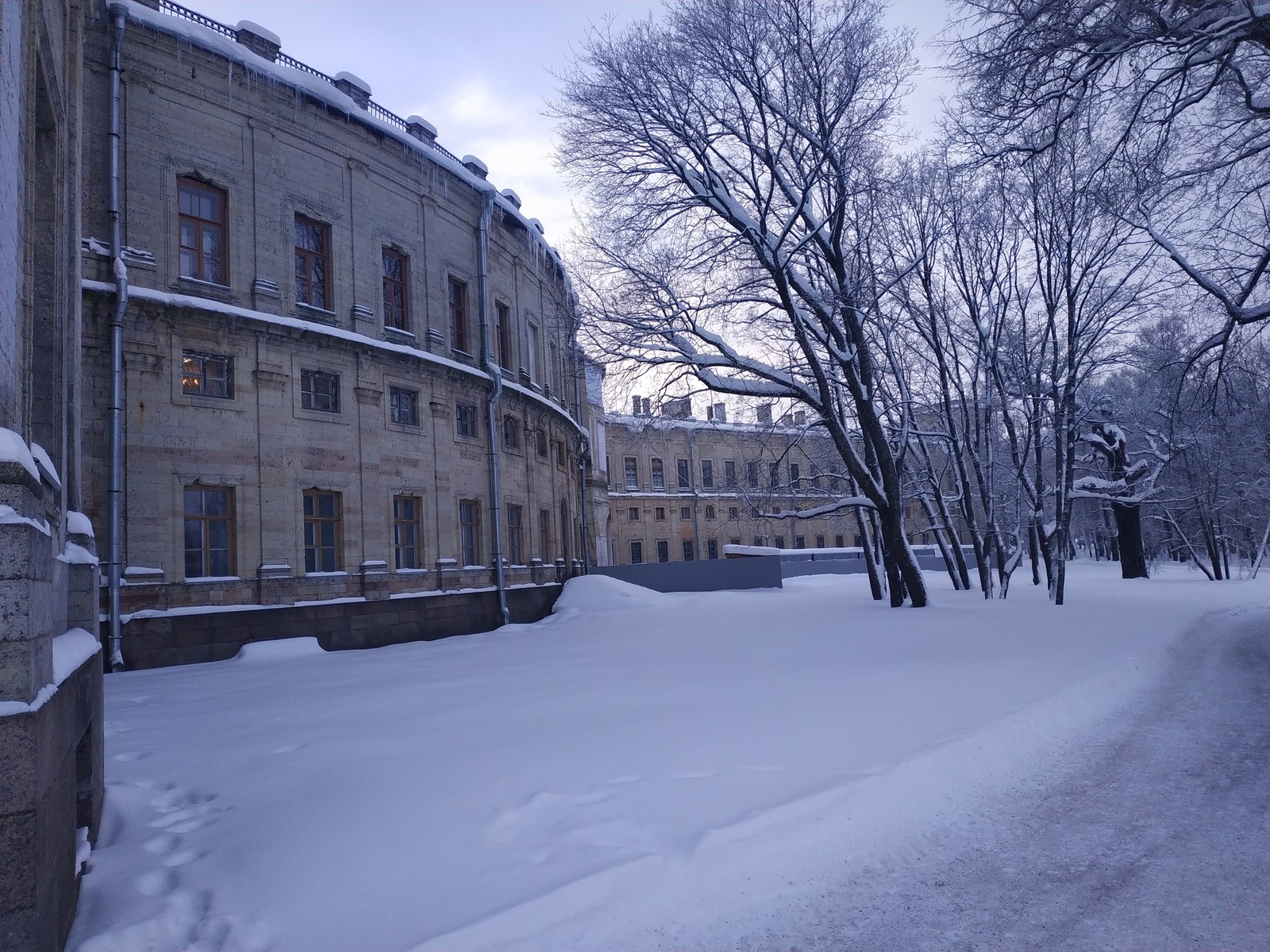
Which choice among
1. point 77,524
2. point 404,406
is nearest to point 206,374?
point 404,406

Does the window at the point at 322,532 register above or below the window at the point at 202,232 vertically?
below

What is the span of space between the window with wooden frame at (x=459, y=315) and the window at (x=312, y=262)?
4021 mm

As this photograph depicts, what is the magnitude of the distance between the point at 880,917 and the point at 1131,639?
34.9 ft

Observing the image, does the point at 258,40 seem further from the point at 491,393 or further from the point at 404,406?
the point at 491,393

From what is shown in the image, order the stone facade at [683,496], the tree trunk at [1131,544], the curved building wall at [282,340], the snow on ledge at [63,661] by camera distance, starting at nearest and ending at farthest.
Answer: the snow on ledge at [63,661], the curved building wall at [282,340], the tree trunk at [1131,544], the stone facade at [683,496]

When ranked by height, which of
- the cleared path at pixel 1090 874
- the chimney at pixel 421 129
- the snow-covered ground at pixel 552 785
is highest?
the chimney at pixel 421 129

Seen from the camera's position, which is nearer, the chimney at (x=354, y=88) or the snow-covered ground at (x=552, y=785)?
the snow-covered ground at (x=552, y=785)

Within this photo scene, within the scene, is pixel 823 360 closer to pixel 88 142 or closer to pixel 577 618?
pixel 577 618

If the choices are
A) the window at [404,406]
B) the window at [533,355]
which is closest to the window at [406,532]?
the window at [404,406]

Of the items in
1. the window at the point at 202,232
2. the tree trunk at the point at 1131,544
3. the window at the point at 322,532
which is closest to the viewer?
the window at the point at 202,232

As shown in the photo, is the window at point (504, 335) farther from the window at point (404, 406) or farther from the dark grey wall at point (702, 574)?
the dark grey wall at point (702, 574)

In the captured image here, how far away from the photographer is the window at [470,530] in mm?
21531

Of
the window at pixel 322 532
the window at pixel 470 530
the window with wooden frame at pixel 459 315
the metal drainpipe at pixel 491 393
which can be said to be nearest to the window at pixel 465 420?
the metal drainpipe at pixel 491 393

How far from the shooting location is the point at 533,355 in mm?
26062
